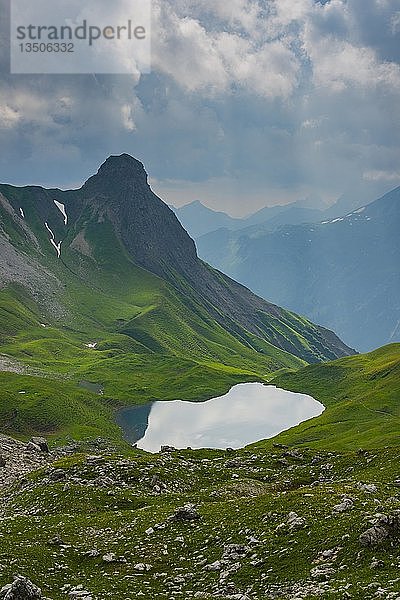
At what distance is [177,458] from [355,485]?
20.9 meters

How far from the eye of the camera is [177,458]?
179ft

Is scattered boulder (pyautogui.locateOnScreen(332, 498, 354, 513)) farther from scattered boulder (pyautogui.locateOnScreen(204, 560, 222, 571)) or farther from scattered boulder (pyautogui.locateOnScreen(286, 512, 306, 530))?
scattered boulder (pyautogui.locateOnScreen(204, 560, 222, 571))

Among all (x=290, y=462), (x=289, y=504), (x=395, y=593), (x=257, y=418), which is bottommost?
(x=395, y=593)

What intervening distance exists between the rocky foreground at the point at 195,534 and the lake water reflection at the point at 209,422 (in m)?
86.0

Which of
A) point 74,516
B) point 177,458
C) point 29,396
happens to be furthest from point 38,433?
point 74,516

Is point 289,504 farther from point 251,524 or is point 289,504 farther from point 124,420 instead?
point 124,420

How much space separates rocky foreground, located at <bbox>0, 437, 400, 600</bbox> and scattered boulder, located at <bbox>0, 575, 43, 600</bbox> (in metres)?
0.04

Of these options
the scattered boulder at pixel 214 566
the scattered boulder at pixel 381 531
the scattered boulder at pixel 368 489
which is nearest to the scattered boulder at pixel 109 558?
the scattered boulder at pixel 214 566

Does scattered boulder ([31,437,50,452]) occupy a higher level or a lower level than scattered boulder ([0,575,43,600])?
higher

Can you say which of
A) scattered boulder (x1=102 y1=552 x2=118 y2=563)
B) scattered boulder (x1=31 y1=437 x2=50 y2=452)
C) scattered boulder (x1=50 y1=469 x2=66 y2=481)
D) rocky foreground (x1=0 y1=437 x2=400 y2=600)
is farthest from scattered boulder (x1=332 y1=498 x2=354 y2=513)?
scattered boulder (x1=31 y1=437 x2=50 y2=452)

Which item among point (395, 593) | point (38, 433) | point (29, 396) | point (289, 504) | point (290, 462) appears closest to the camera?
point (395, 593)

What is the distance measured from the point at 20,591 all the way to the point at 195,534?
34.3 feet

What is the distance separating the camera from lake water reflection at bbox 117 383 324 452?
140 meters

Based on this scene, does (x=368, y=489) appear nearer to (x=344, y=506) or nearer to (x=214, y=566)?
(x=344, y=506)
